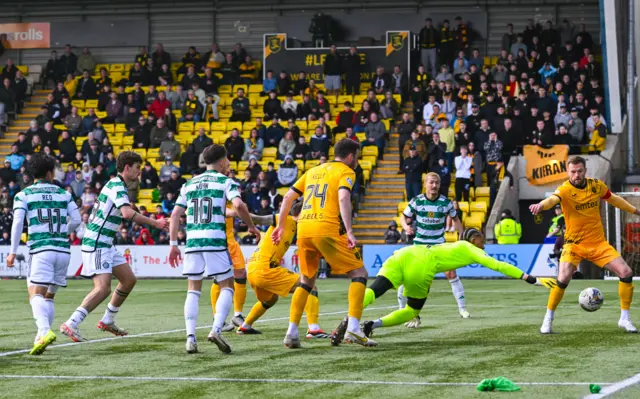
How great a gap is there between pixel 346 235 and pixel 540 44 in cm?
2510

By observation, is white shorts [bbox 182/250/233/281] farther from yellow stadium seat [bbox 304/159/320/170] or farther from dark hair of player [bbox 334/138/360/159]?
yellow stadium seat [bbox 304/159/320/170]

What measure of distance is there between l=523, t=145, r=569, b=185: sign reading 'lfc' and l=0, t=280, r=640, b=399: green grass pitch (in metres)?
14.8

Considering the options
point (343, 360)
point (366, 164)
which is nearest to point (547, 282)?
point (343, 360)

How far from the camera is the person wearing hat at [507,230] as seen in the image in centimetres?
2859

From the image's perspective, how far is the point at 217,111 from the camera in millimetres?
37719

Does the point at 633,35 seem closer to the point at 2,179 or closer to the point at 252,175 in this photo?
the point at 252,175

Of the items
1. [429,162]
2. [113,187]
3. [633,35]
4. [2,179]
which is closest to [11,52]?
[2,179]

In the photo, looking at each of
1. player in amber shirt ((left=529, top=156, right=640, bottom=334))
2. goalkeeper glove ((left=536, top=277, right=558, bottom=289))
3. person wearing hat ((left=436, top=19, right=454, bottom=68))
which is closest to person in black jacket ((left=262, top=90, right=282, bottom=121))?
person wearing hat ((left=436, top=19, right=454, bottom=68))

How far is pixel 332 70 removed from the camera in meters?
36.7

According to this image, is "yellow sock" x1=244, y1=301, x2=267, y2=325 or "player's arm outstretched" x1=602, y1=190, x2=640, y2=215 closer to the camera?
"player's arm outstretched" x1=602, y1=190, x2=640, y2=215

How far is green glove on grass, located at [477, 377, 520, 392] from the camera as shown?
310 inches

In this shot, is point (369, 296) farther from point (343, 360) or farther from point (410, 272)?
point (343, 360)

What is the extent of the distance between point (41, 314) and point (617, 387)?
5.75m

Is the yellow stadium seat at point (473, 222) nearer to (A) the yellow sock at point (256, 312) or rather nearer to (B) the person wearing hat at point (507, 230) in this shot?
(B) the person wearing hat at point (507, 230)
